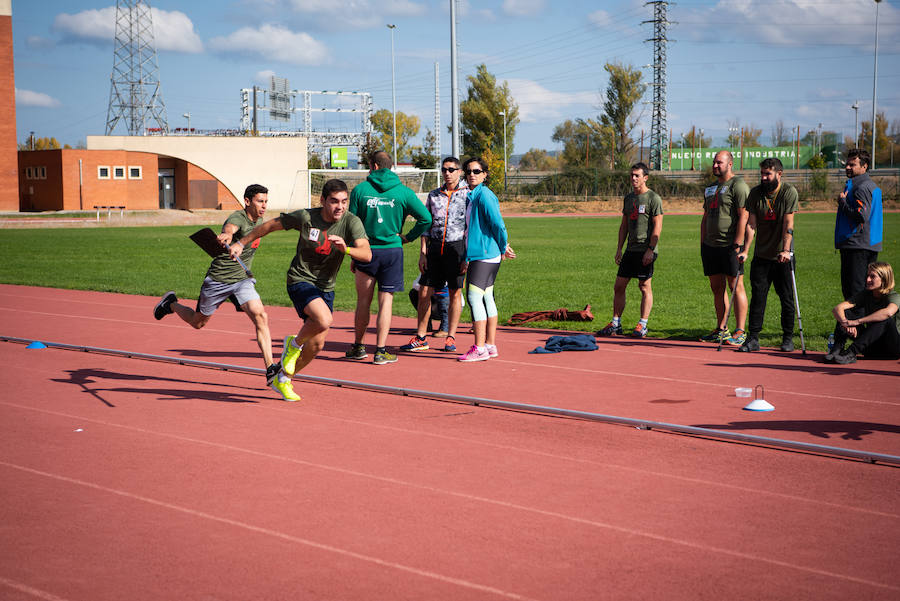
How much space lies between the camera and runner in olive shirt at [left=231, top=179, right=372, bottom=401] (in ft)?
24.4

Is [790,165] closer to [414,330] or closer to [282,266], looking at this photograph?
[282,266]

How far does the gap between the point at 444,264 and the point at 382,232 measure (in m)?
0.93

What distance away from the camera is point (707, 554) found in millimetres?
4195

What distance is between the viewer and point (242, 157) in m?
63.2

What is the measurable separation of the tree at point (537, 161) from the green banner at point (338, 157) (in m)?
35.1

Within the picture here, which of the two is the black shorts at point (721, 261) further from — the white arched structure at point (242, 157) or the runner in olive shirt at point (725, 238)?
the white arched structure at point (242, 157)

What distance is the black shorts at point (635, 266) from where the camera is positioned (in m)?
11.3

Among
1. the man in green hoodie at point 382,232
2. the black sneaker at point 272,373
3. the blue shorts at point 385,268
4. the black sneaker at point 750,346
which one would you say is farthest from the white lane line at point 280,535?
the black sneaker at point 750,346

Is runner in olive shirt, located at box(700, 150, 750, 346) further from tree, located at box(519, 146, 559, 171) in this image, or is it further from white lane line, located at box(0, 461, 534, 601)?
tree, located at box(519, 146, 559, 171)

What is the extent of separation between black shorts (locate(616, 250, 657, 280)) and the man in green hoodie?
10.3 feet

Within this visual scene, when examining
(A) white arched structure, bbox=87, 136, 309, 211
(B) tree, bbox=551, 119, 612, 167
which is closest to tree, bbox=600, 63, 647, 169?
(B) tree, bbox=551, 119, 612, 167

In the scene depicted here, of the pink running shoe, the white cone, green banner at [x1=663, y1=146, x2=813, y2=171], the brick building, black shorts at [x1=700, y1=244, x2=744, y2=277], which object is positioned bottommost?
the white cone

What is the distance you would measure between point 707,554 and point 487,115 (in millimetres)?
84256

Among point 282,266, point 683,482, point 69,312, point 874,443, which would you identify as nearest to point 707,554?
point 683,482
